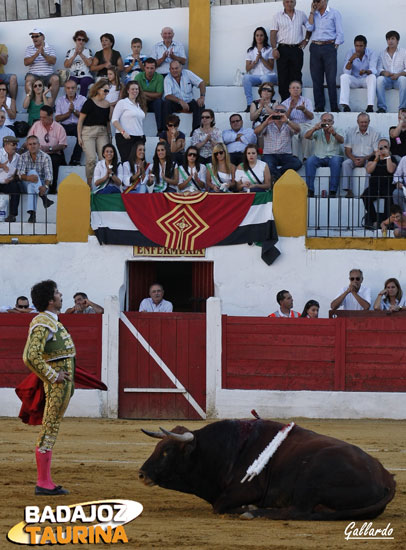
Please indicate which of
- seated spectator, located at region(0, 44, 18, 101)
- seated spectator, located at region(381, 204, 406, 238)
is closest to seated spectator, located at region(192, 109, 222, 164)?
seated spectator, located at region(381, 204, 406, 238)

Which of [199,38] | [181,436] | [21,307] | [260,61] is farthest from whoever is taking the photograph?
[199,38]

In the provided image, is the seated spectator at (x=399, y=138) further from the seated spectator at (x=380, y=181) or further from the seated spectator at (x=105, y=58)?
the seated spectator at (x=105, y=58)

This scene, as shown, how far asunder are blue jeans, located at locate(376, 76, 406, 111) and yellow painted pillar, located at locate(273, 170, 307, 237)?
9.37 ft

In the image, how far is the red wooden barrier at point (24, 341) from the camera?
1252cm

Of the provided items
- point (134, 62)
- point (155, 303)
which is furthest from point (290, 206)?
point (134, 62)

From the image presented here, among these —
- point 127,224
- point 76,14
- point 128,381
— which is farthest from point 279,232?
point 76,14

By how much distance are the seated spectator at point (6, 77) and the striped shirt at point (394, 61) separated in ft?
17.2

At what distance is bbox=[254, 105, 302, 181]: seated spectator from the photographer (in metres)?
14.4

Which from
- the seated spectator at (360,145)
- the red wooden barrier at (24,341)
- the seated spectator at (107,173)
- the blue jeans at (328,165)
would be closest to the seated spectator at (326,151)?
the blue jeans at (328,165)

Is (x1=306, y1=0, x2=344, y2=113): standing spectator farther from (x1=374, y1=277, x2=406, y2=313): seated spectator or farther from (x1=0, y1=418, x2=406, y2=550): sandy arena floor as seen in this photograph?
(x1=0, y1=418, x2=406, y2=550): sandy arena floor

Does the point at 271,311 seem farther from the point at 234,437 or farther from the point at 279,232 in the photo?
the point at 234,437

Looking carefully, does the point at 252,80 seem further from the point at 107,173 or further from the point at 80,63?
the point at 107,173

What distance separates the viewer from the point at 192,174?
45.4ft

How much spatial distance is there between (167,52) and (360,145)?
3.53 meters
